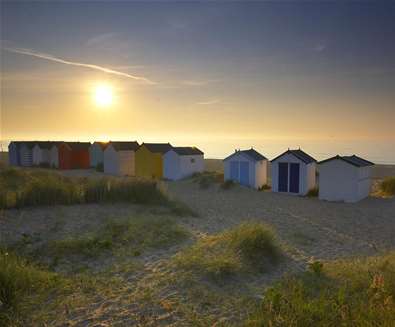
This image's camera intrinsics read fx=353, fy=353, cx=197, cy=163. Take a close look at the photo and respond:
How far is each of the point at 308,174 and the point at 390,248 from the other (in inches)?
432

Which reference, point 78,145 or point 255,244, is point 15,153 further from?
point 255,244

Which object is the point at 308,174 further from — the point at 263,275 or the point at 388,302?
the point at 388,302

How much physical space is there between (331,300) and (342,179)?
47.6 feet

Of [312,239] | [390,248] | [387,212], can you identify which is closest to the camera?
[390,248]

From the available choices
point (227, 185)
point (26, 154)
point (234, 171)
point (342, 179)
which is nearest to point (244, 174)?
point (234, 171)

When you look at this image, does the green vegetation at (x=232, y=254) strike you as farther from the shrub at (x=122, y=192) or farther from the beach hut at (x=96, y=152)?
the beach hut at (x=96, y=152)

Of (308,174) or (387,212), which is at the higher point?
(308,174)

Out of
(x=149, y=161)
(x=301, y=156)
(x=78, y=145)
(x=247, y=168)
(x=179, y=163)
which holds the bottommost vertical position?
(x=247, y=168)

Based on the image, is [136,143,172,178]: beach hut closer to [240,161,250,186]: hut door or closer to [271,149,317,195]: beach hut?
[240,161,250,186]: hut door

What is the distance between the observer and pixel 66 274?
701cm

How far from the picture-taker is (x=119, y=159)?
101 ft

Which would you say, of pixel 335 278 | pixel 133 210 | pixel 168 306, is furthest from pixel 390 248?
pixel 133 210

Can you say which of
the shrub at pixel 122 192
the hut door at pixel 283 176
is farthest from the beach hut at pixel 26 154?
the hut door at pixel 283 176

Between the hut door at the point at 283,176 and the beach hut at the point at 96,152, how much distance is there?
65.5 feet
